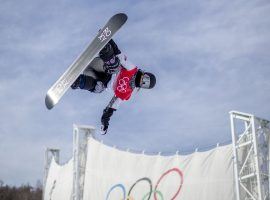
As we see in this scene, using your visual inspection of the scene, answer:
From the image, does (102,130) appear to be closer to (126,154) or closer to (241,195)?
(241,195)

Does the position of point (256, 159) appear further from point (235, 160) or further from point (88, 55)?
point (88, 55)

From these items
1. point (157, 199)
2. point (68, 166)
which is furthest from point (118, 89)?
point (68, 166)

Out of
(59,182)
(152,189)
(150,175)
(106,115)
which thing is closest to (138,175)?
(150,175)

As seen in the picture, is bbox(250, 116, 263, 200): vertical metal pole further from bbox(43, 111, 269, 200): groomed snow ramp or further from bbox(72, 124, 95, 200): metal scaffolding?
bbox(72, 124, 95, 200): metal scaffolding

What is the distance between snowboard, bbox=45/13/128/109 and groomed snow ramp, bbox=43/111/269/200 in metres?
6.39

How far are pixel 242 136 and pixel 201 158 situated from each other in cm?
171

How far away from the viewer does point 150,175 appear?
14.9 meters

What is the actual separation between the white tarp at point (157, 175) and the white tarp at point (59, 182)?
1.95m

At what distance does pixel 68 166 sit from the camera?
20500 millimetres

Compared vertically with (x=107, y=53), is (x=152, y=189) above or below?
below

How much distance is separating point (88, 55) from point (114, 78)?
0.84 meters

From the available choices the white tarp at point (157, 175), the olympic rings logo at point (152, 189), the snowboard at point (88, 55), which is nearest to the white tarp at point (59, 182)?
the white tarp at point (157, 175)

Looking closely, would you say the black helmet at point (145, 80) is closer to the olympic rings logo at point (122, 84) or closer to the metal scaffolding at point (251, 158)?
the olympic rings logo at point (122, 84)

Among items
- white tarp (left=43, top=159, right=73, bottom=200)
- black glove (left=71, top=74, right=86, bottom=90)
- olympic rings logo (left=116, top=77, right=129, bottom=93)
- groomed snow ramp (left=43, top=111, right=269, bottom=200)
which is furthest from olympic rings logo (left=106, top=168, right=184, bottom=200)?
black glove (left=71, top=74, right=86, bottom=90)
